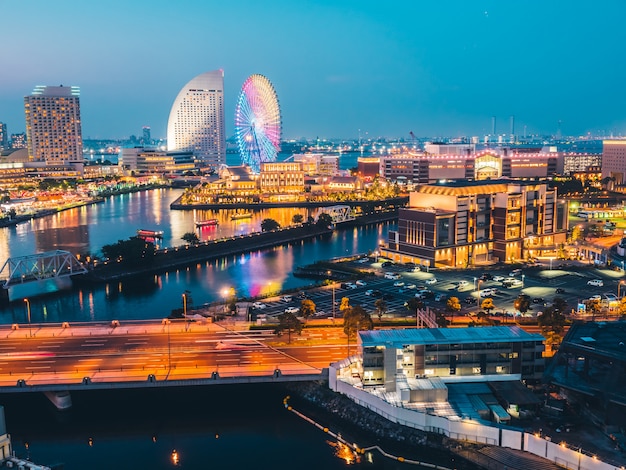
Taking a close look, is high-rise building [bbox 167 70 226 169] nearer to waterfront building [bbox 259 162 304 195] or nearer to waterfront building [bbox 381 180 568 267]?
waterfront building [bbox 259 162 304 195]

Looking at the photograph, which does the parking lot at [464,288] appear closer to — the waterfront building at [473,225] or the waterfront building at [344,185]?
the waterfront building at [473,225]

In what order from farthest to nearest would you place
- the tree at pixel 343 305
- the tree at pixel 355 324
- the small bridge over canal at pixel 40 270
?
the small bridge over canal at pixel 40 270 < the tree at pixel 343 305 < the tree at pixel 355 324

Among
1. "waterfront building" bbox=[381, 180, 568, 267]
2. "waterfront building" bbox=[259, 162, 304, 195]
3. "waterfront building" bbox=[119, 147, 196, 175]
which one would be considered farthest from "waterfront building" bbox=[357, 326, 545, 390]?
"waterfront building" bbox=[119, 147, 196, 175]

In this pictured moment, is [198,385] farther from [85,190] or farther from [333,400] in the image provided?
[85,190]

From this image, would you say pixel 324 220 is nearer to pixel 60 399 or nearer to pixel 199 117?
pixel 60 399

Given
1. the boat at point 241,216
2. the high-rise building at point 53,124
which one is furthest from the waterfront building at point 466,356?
the high-rise building at point 53,124

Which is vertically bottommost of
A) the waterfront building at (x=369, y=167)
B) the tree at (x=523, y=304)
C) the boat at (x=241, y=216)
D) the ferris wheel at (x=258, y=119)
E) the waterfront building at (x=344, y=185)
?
the tree at (x=523, y=304)
